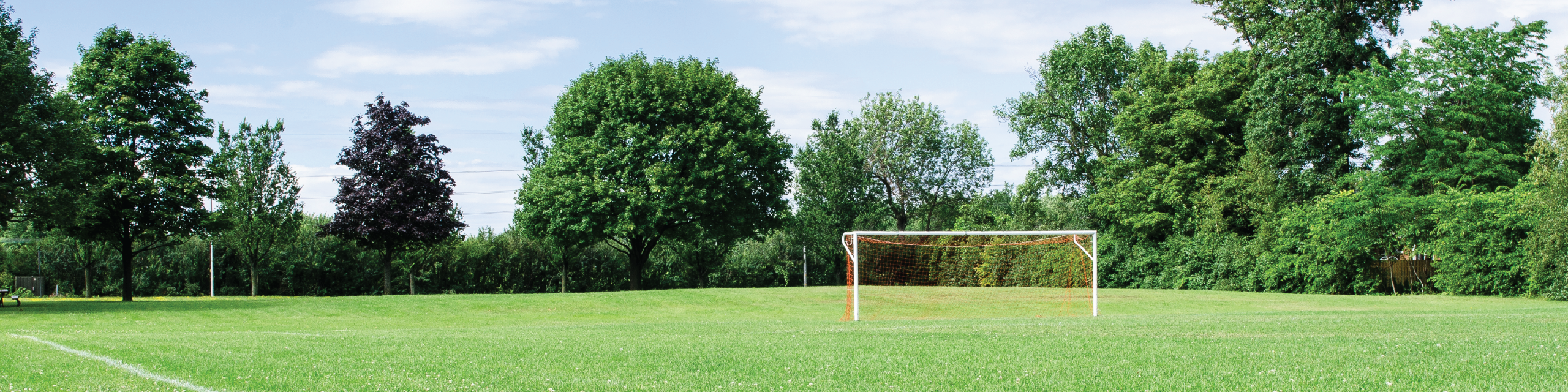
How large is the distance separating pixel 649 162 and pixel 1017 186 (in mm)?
23253

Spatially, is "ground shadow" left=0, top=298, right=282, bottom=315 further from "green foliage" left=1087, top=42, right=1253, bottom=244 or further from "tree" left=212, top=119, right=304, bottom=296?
"green foliage" left=1087, top=42, right=1253, bottom=244

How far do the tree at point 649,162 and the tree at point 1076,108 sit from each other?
1570 centimetres

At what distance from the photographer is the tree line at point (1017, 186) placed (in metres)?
29.4

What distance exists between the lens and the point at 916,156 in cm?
5409

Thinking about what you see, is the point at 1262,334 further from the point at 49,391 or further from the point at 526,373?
the point at 49,391

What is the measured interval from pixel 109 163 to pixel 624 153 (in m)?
17.0

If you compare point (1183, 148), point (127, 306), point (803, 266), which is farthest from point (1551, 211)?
point (127, 306)

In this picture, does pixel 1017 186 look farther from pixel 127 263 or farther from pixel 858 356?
pixel 858 356

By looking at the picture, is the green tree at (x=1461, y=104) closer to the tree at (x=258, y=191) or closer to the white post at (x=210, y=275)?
the tree at (x=258, y=191)

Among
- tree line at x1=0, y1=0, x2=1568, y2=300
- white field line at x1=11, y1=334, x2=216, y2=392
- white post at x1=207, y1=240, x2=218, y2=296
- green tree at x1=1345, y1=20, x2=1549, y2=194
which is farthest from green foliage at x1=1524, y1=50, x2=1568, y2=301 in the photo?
white post at x1=207, y1=240, x2=218, y2=296

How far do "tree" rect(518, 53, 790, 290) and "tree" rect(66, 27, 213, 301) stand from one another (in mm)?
11922

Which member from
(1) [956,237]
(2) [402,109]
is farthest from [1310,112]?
(2) [402,109]

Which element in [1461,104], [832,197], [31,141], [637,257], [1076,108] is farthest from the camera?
[832,197]

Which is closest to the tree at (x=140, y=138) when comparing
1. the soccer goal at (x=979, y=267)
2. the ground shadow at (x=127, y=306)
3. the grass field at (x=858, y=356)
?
the ground shadow at (x=127, y=306)
